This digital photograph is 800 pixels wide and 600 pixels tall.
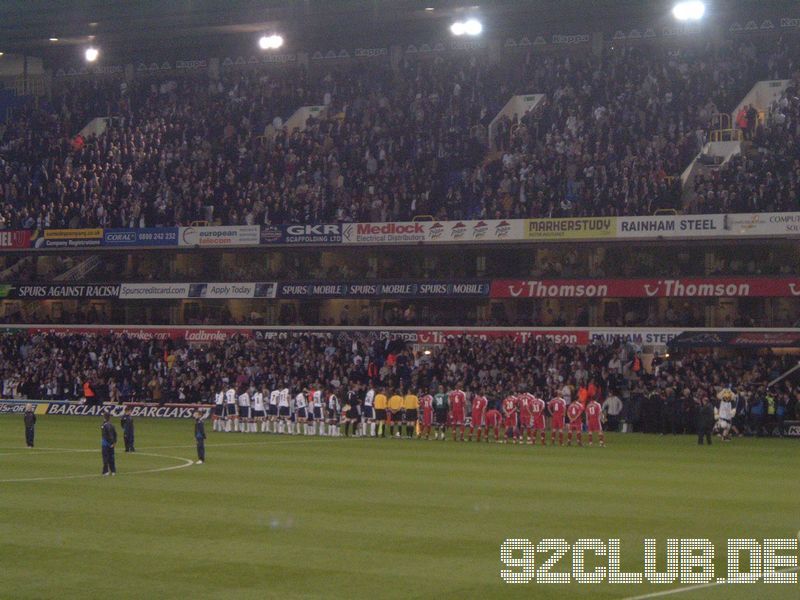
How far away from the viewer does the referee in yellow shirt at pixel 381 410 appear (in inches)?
→ 1608

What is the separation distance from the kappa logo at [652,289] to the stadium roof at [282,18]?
13.7 m

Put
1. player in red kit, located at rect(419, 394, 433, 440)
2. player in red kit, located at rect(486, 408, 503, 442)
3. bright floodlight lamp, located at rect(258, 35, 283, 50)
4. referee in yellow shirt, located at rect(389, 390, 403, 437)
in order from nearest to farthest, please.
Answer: player in red kit, located at rect(486, 408, 503, 442) → player in red kit, located at rect(419, 394, 433, 440) → referee in yellow shirt, located at rect(389, 390, 403, 437) → bright floodlight lamp, located at rect(258, 35, 283, 50)

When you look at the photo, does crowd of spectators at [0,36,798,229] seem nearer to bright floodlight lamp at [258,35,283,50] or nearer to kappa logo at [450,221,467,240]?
kappa logo at [450,221,467,240]

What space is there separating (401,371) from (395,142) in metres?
12.8

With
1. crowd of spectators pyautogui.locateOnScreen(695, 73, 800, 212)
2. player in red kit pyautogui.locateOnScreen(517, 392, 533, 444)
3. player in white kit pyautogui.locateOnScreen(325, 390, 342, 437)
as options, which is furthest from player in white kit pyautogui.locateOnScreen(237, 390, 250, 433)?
crowd of spectators pyautogui.locateOnScreen(695, 73, 800, 212)

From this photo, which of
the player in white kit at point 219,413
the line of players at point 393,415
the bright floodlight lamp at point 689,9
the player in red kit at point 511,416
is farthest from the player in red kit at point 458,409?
the bright floodlight lamp at point 689,9

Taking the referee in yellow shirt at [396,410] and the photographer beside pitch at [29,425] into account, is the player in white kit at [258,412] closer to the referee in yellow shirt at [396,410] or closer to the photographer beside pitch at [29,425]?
the referee in yellow shirt at [396,410]

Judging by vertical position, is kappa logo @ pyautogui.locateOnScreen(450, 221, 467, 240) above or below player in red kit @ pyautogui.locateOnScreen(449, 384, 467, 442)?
above

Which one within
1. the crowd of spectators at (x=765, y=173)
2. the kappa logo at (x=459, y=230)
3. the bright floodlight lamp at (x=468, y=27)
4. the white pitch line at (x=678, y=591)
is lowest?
the white pitch line at (x=678, y=591)

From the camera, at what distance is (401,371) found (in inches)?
1964

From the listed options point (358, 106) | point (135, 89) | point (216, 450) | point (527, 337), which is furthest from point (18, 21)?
point (216, 450)

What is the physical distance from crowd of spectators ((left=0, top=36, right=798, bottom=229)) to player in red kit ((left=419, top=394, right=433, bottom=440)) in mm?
13789

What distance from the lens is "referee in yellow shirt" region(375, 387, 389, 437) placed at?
4084 cm

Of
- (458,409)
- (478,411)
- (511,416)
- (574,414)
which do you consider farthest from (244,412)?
(574,414)
